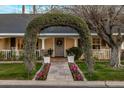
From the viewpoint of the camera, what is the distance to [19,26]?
102ft

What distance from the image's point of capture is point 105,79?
14180 millimetres

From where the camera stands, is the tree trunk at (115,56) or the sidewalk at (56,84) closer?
the sidewalk at (56,84)

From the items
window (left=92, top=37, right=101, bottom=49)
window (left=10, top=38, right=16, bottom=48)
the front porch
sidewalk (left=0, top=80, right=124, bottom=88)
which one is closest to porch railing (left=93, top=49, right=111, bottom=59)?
the front porch

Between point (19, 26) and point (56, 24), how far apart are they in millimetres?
16581

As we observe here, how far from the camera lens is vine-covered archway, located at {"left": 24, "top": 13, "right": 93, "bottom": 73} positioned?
585 inches

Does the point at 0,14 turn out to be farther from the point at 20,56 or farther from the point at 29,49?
the point at 29,49

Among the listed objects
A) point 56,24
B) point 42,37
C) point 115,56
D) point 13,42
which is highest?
point 56,24

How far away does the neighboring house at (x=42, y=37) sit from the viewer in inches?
1150

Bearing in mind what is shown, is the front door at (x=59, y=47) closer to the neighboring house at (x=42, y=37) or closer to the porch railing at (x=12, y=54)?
the neighboring house at (x=42, y=37)

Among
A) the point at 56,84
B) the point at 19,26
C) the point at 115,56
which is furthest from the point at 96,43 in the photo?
the point at 56,84

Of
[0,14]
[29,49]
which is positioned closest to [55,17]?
[29,49]

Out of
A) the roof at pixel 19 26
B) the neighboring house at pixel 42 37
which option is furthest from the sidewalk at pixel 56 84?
the neighboring house at pixel 42 37

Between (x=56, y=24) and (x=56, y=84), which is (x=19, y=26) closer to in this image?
(x=56, y=24)

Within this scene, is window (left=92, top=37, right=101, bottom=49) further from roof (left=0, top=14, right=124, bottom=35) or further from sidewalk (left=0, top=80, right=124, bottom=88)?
sidewalk (left=0, top=80, right=124, bottom=88)
